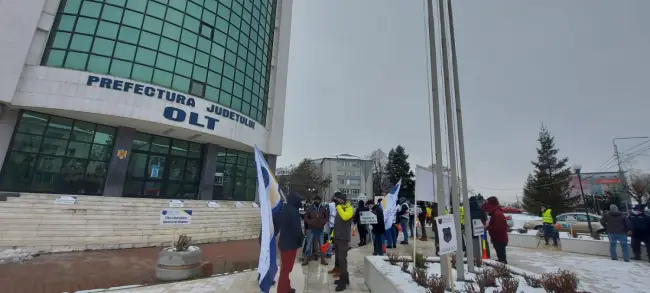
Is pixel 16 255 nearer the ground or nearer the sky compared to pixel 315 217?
nearer the ground

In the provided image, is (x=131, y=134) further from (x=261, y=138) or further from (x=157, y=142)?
(x=261, y=138)

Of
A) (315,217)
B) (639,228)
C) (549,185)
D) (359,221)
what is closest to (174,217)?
(315,217)

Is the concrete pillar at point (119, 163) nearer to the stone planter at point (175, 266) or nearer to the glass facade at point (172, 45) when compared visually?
the glass facade at point (172, 45)

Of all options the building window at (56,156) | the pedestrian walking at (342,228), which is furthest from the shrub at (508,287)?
the building window at (56,156)

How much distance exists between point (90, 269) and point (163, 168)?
28.7 feet

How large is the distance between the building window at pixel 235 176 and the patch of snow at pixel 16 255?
28.5 feet

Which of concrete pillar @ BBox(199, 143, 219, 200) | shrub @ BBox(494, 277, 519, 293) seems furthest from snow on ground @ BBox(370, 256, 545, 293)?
concrete pillar @ BBox(199, 143, 219, 200)

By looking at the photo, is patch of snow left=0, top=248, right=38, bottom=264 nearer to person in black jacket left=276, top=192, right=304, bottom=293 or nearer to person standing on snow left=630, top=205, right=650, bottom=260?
person in black jacket left=276, top=192, right=304, bottom=293

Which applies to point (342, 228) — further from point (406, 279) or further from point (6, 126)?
point (6, 126)

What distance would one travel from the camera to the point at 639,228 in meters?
8.55

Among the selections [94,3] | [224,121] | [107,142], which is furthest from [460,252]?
[94,3]

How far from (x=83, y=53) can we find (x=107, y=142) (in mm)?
4353

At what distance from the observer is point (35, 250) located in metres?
9.47

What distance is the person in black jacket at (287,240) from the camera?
477 cm
